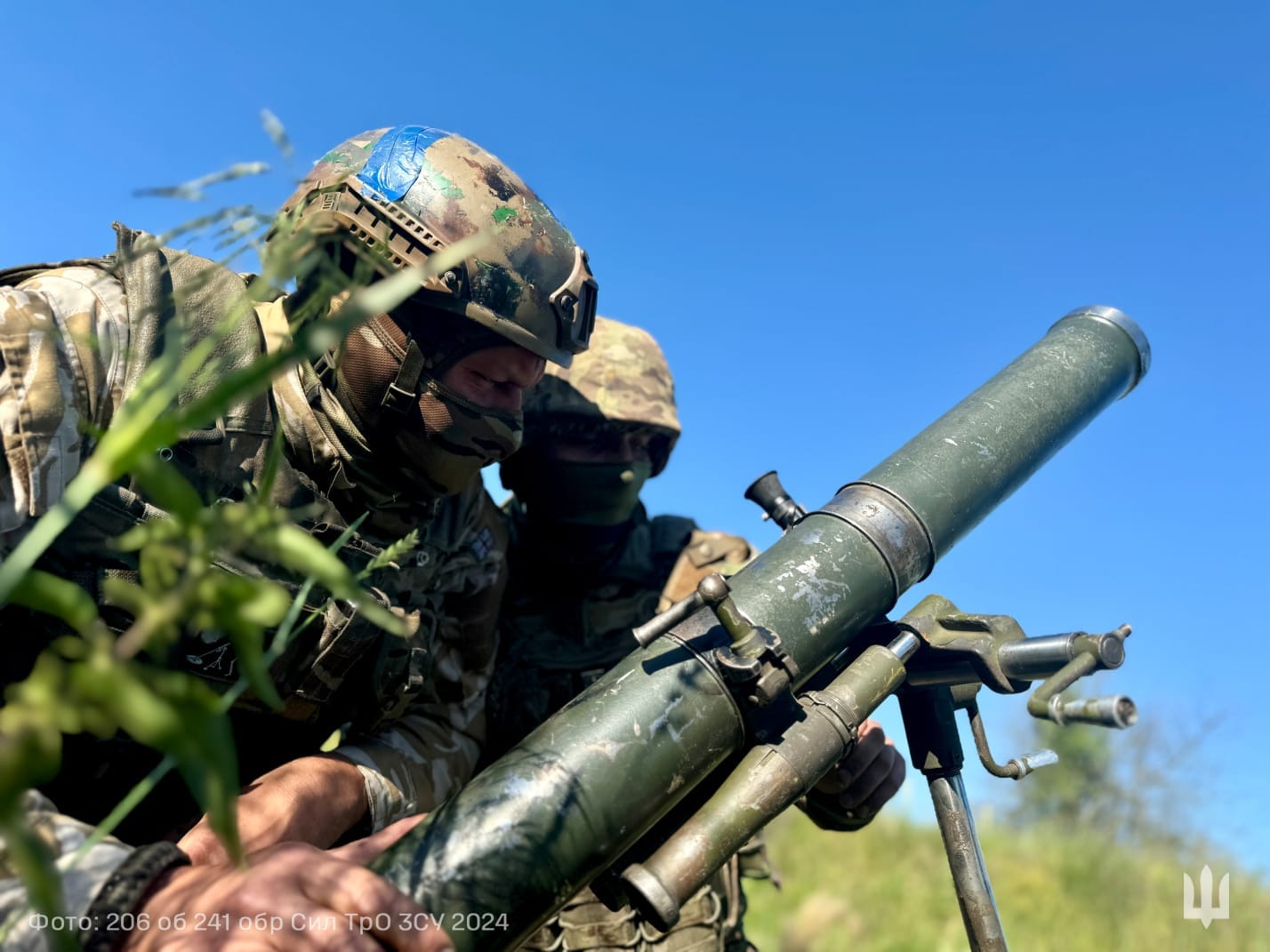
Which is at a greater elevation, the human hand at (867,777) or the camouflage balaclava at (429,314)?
the camouflage balaclava at (429,314)

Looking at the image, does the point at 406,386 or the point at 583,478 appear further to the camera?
the point at 583,478

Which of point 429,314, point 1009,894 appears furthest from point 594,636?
point 1009,894

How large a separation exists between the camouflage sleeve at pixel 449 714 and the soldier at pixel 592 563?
Answer: 612 mm

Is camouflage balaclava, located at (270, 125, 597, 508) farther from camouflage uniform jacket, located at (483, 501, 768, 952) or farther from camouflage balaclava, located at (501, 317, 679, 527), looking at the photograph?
camouflage uniform jacket, located at (483, 501, 768, 952)

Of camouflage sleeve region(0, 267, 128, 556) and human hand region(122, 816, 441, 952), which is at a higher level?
camouflage sleeve region(0, 267, 128, 556)

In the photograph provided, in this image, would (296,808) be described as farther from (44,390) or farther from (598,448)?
(598,448)

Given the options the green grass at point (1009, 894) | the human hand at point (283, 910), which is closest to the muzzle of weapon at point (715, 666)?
the human hand at point (283, 910)

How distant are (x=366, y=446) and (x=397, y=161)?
780mm

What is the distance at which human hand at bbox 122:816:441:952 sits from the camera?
3.94 feet

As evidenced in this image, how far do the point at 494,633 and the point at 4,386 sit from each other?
180cm

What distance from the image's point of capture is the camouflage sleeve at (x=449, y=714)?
8.55 feet

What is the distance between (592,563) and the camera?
13.8 ft

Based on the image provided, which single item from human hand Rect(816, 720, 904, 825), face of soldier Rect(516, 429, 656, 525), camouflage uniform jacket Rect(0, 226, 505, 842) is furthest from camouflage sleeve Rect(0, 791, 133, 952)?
face of soldier Rect(516, 429, 656, 525)

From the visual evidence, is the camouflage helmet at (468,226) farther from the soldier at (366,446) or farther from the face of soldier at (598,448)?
the face of soldier at (598,448)
